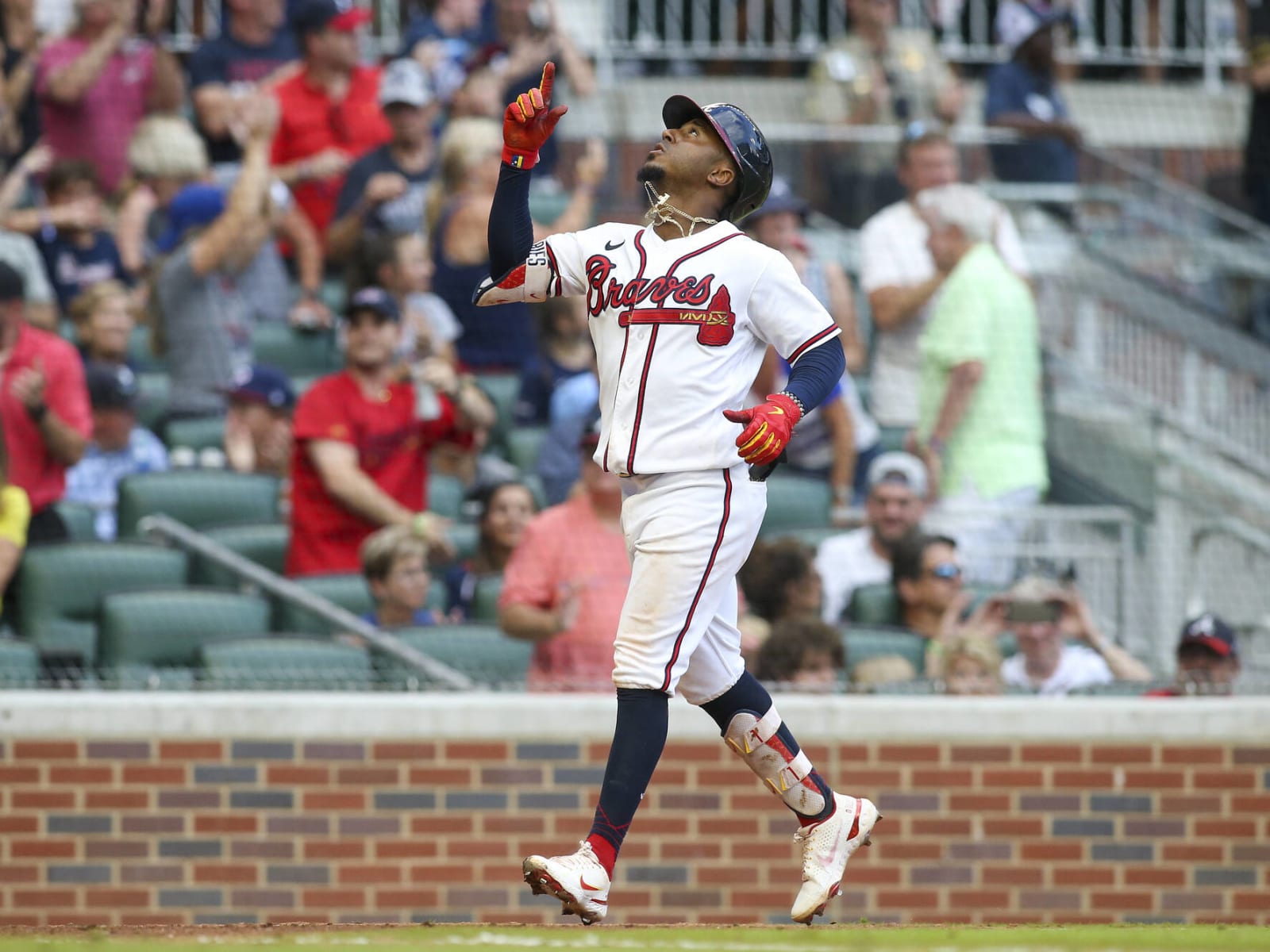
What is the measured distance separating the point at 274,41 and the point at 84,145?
44.3 inches

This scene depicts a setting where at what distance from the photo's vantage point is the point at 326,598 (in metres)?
6.36

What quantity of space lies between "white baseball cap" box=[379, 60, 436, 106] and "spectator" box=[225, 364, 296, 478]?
5.43ft

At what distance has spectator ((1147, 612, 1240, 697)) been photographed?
236 inches

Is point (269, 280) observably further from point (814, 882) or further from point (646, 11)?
point (814, 882)

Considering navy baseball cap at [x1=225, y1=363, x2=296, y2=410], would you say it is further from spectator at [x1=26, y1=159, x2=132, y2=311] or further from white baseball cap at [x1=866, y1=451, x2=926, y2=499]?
white baseball cap at [x1=866, y1=451, x2=926, y2=499]

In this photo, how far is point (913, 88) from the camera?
10078 mm

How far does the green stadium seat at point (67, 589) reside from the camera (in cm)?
606

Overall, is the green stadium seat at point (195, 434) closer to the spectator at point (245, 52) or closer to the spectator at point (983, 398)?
the spectator at point (245, 52)

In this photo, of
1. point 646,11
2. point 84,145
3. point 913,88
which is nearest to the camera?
point 84,145

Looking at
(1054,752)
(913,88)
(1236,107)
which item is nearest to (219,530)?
(1054,752)

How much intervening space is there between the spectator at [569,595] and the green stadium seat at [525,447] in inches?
60.9

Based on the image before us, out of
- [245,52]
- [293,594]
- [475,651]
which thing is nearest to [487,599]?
[475,651]

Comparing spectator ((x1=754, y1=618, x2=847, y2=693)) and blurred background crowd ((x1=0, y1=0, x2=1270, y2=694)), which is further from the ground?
blurred background crowd ((x1=0, y1=0, x2=1270, y2=694))

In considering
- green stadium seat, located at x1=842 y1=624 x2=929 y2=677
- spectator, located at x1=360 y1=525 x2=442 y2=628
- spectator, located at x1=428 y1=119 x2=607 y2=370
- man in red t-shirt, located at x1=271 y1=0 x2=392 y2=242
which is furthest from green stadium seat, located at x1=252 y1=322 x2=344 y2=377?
green stadium seat, located at x1=842 y1=624 x2=929 y2=677
